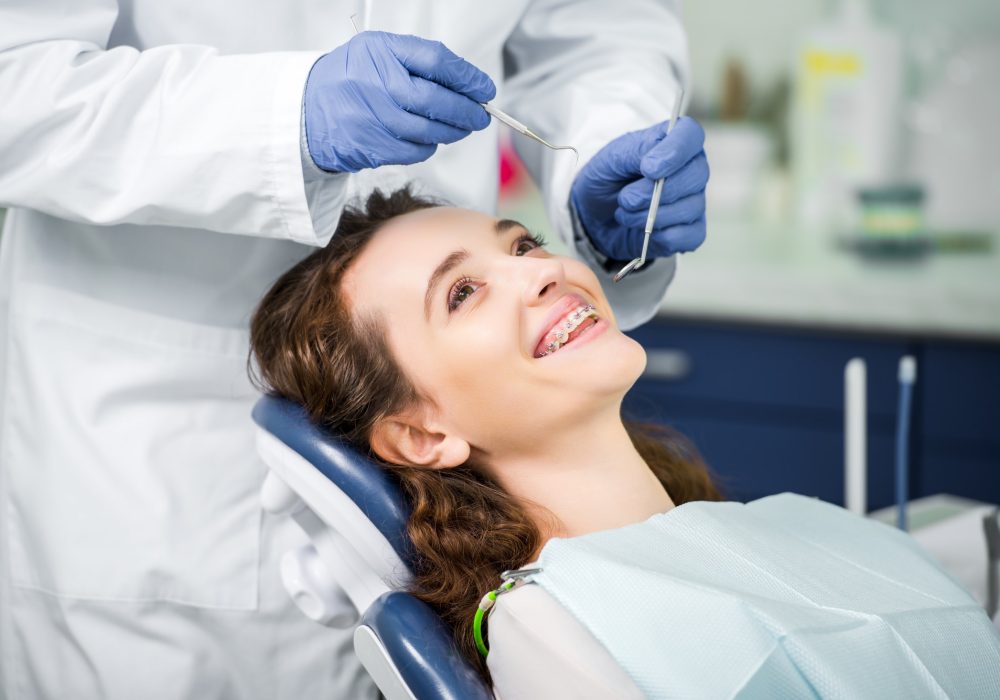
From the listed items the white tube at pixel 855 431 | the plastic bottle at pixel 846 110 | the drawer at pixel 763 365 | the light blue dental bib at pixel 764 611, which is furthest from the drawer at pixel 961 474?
the light blue dental bib at pixel 764 611

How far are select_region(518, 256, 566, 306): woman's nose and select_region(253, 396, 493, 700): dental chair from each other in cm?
27

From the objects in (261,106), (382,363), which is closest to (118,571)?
(382,363)

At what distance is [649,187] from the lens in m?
1.40

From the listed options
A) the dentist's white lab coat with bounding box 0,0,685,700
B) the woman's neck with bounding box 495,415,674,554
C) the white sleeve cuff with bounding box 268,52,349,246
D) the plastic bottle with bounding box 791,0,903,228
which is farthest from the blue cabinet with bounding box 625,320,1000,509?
the white sleeve cuff with bounding box 268,52,349,246

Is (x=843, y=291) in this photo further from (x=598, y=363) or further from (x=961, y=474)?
(x=598, y=363)

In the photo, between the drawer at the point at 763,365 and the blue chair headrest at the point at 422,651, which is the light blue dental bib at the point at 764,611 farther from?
the drawer at the point at 763,365

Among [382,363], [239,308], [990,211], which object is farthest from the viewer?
[990,211]

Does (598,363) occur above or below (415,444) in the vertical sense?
above

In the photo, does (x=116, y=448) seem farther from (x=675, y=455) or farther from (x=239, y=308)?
(x=675, y=455)

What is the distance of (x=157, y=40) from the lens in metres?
1.33

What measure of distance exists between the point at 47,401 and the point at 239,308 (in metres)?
0.27

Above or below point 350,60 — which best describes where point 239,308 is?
below

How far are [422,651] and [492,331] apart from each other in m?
0.38

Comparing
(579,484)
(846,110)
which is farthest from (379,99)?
(846,110)
